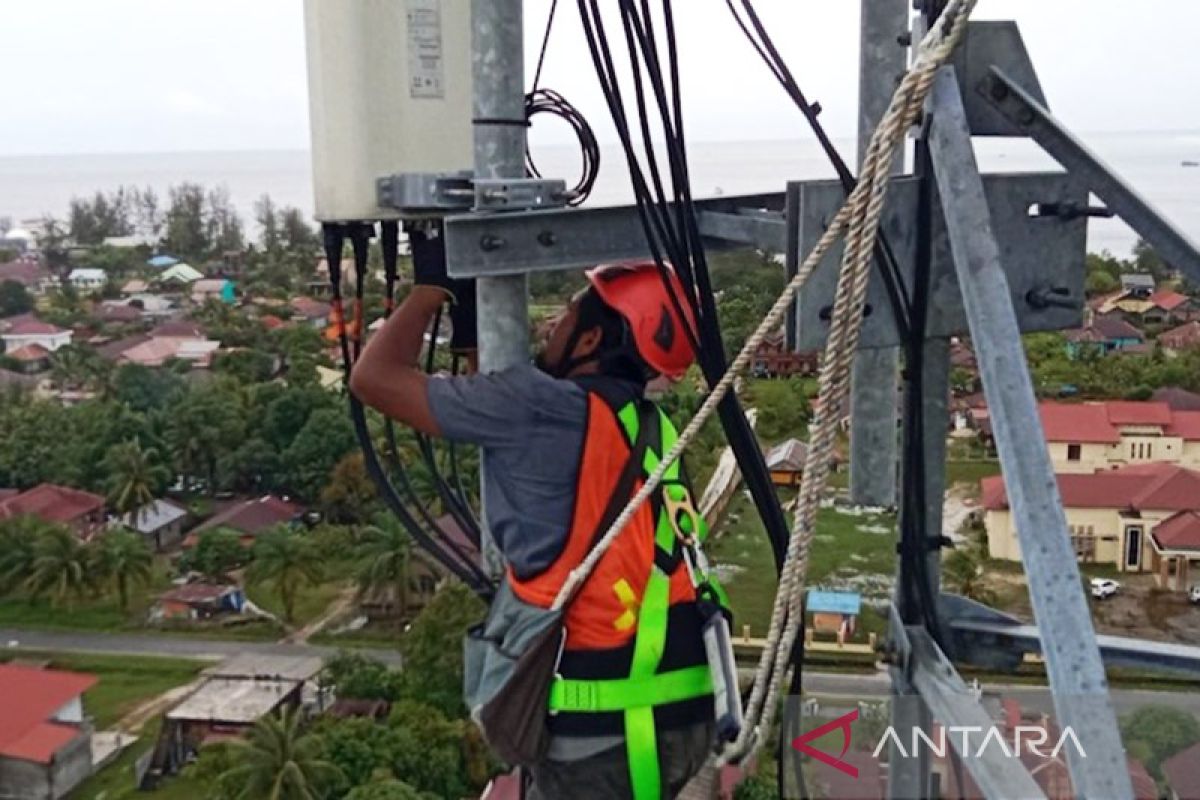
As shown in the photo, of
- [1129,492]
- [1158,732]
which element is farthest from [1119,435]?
[1158,732]

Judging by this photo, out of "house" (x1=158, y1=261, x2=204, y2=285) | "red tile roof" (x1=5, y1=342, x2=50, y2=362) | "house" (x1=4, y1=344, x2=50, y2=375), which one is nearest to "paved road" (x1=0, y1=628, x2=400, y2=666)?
"house" (x1=4, y1=344, x2=50, y2=375)

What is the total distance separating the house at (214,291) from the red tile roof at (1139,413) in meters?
22.2

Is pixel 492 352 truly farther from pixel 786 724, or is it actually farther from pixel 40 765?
pixel 40 765

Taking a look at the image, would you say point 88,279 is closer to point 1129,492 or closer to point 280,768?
point 1129,492

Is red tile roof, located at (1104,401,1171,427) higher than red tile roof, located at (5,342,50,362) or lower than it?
higher

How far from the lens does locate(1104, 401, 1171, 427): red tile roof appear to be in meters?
17.6

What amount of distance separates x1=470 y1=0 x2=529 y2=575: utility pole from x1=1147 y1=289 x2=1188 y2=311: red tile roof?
28338mm

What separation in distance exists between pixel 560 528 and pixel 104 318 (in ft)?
105

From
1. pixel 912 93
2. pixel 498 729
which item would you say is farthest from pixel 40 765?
pixel 912 93

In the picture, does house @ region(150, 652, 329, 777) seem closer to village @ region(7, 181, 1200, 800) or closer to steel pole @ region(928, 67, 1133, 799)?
village @ region(7, 181, 1200, 800)

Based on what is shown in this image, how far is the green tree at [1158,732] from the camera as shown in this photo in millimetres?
4250

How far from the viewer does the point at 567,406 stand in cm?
135

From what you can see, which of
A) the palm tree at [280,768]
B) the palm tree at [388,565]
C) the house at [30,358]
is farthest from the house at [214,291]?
the palm tree at [280,768]

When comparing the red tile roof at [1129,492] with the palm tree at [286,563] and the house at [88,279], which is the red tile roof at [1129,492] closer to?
the palm tree at [286,563]
